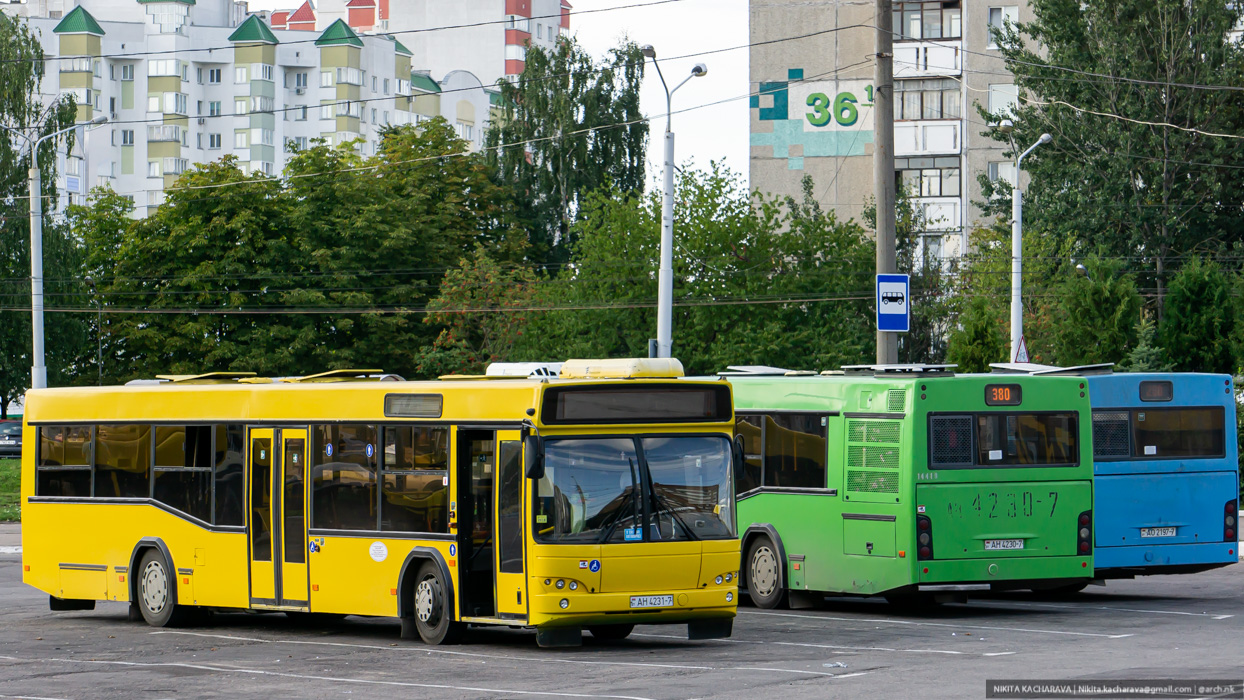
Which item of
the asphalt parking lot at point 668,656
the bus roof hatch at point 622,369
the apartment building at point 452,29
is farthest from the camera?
the apartment building at point 452,29

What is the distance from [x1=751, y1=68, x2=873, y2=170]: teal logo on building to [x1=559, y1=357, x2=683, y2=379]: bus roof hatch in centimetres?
5490

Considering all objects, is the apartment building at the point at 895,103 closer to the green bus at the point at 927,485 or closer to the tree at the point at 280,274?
the tree at the point at 280,274

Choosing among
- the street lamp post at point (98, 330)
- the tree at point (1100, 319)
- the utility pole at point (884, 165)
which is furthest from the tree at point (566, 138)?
the utility pole at point (884, 165)

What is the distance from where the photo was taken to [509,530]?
14.3 meters

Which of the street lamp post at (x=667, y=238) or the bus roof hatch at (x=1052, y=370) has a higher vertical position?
the street lamp post at (x=667, y=238)

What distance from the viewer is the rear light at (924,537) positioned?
659 inches

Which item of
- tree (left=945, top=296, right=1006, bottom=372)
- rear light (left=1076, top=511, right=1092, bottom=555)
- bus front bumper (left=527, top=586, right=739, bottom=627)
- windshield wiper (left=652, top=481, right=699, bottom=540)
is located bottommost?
bus front bumper (left=527, top=586, right=739, bottom=627)

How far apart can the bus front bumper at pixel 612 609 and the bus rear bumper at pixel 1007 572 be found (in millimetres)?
3306

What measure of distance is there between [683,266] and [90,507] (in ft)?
125

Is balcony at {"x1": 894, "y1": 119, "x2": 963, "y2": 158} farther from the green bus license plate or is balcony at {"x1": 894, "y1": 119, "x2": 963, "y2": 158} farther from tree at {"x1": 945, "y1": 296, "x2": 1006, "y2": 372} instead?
the green bus license plate

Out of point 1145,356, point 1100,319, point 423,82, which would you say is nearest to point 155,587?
point 1145,356

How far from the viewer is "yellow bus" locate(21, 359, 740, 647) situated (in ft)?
46.1

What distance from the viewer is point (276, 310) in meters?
61.1

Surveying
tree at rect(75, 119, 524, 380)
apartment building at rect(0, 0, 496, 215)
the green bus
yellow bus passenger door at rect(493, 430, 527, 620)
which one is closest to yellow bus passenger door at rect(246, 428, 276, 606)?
yellow bus passenger door at rect(493, 430, 527, 620)
